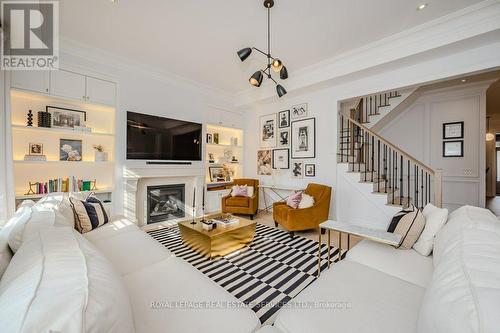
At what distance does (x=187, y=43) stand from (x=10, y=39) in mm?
2103

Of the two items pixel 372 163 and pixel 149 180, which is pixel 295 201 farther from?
pixel 149 180

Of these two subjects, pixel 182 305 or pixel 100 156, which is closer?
pixel 182 305

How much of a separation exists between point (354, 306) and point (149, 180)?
3.84 metres

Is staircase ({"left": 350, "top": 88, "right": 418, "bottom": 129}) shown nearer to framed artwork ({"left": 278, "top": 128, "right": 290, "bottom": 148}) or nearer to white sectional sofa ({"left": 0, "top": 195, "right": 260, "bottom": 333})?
framed artwork ({"left": 278, "top": 128, "right": 290, "bottom": 148})

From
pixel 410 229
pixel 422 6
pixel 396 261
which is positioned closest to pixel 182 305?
pixel 396 261

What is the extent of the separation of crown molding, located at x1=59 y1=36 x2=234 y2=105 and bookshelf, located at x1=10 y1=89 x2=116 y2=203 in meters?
0.71

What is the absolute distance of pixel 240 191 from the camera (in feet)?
15.3

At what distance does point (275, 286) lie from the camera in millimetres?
2045

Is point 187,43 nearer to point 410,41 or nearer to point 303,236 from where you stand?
point 410,41

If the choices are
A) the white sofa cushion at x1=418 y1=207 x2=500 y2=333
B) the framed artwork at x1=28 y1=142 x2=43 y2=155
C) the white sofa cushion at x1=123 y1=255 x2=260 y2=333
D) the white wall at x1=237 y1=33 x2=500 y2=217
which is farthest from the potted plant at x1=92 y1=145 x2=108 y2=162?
the white sofa cushion at x1=418 y1=207 x2=500 y2=333

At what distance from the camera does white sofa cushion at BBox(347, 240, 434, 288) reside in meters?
1.45

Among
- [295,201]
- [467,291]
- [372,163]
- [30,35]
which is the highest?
[30,35]

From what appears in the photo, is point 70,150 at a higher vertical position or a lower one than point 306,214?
higher

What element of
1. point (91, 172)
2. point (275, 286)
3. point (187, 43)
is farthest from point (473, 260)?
point (91, 172)
